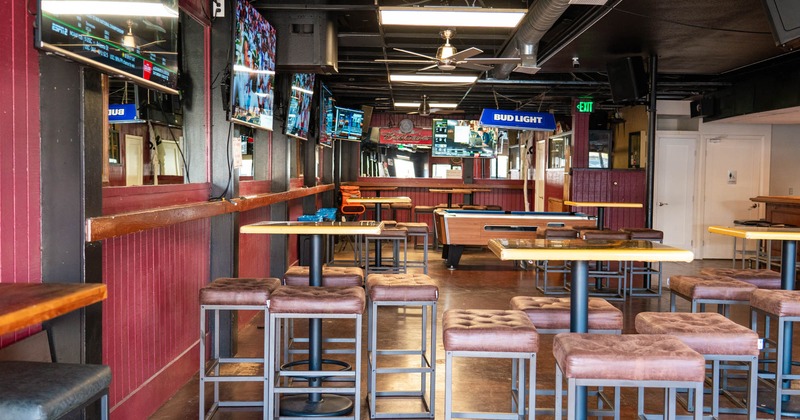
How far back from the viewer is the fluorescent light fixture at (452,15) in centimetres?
525

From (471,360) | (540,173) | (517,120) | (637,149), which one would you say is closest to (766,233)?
(471,360)

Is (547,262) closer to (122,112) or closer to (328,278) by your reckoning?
(328,278)

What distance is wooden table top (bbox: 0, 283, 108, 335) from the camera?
1718 mm

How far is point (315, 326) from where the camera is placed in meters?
3.91

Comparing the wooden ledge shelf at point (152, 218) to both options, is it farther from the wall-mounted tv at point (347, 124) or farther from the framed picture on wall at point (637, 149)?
the framed picture on wall at point (637, 149)

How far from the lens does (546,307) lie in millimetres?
3562

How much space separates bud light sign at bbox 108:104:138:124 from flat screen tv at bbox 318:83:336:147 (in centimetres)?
401

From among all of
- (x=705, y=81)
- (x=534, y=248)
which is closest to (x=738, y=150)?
(x=705, y=81)

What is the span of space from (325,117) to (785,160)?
26.3ft

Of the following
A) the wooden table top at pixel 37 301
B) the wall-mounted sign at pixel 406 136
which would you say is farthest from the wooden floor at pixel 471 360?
the wall-mounted sign at pixel 406 136

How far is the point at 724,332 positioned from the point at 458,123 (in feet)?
38.4

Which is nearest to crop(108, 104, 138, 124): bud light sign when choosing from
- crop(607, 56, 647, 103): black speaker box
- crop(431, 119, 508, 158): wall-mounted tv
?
crop(607, 56, 647, 103): black speaker box

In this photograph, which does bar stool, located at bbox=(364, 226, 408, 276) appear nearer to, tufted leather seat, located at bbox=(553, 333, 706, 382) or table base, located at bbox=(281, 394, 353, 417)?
table base, located at bbox=(281, 394, 353, 417)

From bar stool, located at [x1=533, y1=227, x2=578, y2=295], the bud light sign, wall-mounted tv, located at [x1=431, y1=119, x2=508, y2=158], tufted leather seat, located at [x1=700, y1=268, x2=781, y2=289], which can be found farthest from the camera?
wall-mounted tv, located at [x1=431, y1=119, x2=508, y2=158]
